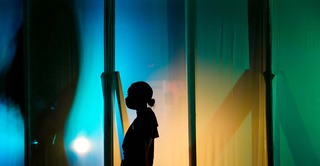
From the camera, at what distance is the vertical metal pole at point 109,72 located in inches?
122

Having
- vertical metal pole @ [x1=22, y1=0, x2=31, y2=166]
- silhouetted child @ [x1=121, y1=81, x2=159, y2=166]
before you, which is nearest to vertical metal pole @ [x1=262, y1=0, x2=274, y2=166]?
silhouetted child @ [x1=121, y1=81, x2=159, y2=166]

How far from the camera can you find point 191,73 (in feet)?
10.2

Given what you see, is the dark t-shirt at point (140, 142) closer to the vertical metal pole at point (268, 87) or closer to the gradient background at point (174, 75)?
the gradient background at point (174, 75)

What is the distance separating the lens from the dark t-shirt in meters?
2.20

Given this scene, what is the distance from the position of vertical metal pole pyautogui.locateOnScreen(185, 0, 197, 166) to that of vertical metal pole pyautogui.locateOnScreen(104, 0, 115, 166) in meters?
0.73

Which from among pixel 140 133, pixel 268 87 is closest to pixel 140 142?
pixel 140 133

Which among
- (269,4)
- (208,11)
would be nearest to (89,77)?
(208,11)

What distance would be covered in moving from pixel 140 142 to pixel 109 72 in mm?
1089

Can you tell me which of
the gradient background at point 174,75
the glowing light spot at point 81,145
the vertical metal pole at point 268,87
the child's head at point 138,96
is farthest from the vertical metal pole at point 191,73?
the glowing light spot at point 81,145

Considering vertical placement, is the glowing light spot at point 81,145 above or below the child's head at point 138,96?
below

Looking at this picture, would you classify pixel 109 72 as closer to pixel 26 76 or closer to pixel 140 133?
pixel 26 76

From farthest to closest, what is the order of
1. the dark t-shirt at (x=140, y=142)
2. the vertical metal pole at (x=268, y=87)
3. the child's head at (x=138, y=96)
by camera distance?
the vertical metal pole at (x=268, y=87), the child's head at (x=138, y=96), the dark t-shirt at (x=140, y=142)

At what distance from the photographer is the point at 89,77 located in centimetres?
315

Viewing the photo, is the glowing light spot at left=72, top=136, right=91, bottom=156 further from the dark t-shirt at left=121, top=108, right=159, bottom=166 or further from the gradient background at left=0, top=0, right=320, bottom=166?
the dark t-shirt at left=121, top=108, right=159, bottom=166
